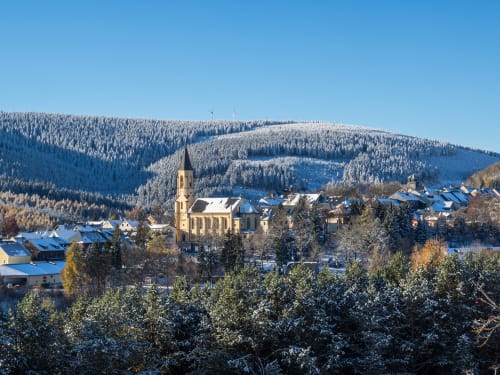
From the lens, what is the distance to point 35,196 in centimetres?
16138

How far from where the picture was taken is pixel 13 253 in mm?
72062

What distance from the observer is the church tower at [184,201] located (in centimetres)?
8969

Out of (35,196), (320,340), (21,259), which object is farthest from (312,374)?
(35,196)

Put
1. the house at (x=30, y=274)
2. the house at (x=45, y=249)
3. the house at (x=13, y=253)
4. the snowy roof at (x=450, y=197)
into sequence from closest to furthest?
the house at (x=30, y=274) < the house at (x=13, y=253) < the house at (x=45, y=249) < the snowy roof at (x=450, y=197)

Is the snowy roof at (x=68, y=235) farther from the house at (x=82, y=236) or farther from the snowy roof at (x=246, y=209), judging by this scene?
the snowy roof at (x=246, y=209)

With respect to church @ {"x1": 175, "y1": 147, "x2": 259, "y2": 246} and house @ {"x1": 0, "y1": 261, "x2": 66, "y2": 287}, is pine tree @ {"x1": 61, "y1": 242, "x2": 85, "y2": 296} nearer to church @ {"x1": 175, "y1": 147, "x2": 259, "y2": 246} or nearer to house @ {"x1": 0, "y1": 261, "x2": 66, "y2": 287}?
house @ {"x1": 0, "y1": 261, "x2": 66, "y2": 287}

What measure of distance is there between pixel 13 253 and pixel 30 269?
6808 millimetres

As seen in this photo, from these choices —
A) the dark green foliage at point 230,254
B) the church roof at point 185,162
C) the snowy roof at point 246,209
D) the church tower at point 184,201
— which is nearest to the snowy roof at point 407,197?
the snowy roof at point 246,209

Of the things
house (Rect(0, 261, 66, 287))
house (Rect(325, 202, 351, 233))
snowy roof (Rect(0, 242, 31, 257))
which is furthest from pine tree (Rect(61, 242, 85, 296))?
house (Rect(325, 202, 351, 233))

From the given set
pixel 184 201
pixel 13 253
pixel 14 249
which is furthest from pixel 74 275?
pixel 184 201

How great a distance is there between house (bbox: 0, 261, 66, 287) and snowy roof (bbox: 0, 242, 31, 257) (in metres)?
4.41

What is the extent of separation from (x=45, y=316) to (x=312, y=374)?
9.97m

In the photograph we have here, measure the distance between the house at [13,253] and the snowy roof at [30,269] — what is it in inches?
118

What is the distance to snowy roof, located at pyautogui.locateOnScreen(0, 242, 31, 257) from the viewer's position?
71938mm
